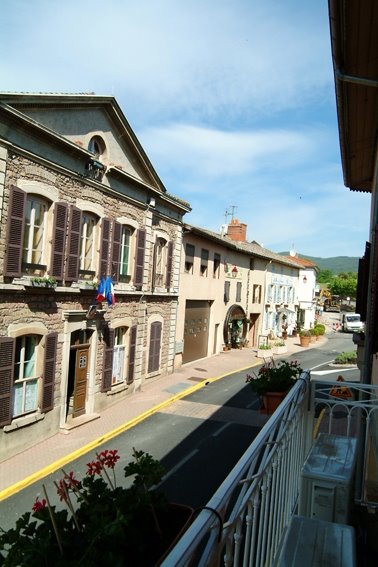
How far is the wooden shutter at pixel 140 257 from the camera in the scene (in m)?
17.1

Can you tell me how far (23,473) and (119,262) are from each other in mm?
7633

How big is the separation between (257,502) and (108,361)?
13716mm

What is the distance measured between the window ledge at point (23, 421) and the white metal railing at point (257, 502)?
9049 millimetres

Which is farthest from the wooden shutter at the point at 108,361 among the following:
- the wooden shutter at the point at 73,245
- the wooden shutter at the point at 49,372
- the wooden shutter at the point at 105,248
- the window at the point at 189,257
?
the window at the point at 189,257

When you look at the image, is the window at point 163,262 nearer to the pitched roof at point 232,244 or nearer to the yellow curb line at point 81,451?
the pitched roof at point 232,244

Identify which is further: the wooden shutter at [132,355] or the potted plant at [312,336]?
the potted plant at [312,336]

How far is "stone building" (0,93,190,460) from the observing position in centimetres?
1110

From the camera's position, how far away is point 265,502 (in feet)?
8.42

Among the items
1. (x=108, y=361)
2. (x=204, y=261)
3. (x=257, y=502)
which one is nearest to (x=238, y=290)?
(x=204, y=261)

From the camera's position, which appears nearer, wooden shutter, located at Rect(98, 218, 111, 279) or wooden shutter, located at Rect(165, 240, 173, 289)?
wooden shutter, located at Rect(98, 218, 111, 279)

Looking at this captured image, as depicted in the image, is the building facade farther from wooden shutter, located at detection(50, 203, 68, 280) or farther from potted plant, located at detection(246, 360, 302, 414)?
potted plant, located at detection(246, 360, 302, 414)

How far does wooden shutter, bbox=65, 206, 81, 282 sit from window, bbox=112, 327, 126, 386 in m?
3.90

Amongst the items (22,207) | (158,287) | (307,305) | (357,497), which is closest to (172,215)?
(158,287)

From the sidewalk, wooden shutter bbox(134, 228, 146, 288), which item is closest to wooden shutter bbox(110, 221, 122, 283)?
wooden shutter bbox(134, 228, 146, 288)
